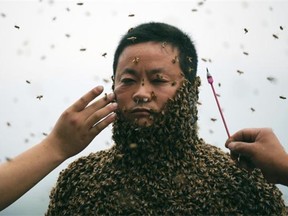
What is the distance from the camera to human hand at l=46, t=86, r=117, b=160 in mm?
3559

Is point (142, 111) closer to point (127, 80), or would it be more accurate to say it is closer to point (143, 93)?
point (143, 93)

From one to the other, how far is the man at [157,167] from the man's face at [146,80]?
13 millimetres

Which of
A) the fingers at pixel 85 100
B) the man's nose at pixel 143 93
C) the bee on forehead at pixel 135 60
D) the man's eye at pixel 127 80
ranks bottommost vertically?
the fingers at pixel 85 100

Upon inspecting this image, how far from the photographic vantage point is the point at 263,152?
161 inches

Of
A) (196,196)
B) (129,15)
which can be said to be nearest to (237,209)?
(196,196)

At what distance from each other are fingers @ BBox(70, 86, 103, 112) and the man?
1.16 metres

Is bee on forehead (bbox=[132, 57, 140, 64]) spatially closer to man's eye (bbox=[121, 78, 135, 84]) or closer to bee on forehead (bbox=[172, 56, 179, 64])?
man's eye (bbox=[121, 78, 135, 84])

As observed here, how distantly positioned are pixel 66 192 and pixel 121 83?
1.66m

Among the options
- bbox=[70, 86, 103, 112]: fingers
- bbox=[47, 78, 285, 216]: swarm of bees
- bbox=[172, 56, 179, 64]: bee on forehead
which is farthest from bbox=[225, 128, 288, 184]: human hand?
bbox=[70, 86, 103, 112]: fingers

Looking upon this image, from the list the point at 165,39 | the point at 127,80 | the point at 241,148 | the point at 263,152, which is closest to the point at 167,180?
the point at 241,148

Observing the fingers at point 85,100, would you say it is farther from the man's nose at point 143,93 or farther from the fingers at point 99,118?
the man's nose at point 143,93

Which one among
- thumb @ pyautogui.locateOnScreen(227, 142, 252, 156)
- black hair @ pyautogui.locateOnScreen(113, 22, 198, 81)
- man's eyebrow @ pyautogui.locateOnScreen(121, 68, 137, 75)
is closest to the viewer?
thumb @ pyautogui.locateOnScreen(227, 142, 252, 156)

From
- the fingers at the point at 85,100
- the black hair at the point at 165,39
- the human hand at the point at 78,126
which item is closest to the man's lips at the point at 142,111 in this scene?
the black hair at the point at 165,39

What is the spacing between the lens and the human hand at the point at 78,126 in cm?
356
